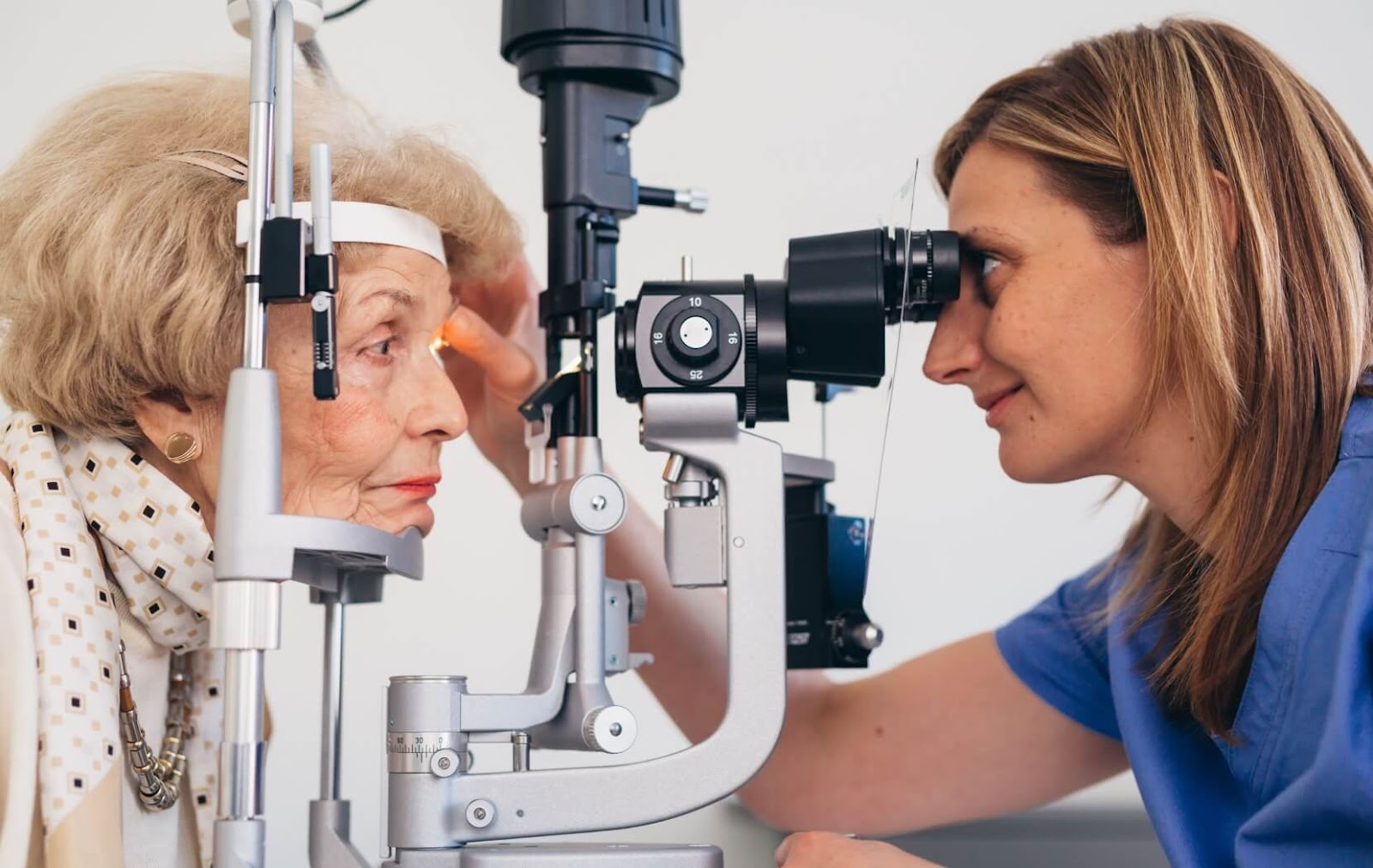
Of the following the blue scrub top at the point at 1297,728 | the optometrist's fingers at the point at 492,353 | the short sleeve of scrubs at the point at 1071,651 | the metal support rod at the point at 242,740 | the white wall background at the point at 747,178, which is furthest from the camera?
the white wall background at the point at 747,178

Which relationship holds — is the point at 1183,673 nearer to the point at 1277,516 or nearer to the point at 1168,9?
the point at 1277,516

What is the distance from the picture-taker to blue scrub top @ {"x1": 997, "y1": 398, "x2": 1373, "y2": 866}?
94 centimetres

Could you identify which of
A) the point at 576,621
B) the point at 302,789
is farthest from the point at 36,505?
the point at 302,789

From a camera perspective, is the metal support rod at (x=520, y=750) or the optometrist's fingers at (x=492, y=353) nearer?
the metal support rod at (x=520, y=750)

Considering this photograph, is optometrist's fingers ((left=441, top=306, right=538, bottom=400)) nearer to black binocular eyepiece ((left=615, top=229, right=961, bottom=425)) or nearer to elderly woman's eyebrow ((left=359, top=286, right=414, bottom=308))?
elderly woman's eyebrow ((left=359, top=286, right=414, bottom=308))

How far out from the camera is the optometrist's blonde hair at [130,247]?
3.33 ft

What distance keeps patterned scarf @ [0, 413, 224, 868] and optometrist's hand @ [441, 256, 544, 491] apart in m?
0.32

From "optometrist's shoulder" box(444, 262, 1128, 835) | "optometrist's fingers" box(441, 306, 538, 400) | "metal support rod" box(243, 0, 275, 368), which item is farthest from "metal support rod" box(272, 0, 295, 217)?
"optometrist's shoulder" box(444, 262, 1128, 835)

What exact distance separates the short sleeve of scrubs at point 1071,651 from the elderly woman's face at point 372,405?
0.68 metres

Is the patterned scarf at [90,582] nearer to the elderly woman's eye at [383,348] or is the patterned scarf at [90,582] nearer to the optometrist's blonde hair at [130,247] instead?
the optometrist's blonde hair at [130,247]

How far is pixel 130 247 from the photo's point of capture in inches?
39.8

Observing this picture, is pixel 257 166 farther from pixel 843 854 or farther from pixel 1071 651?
pixel 1071 651

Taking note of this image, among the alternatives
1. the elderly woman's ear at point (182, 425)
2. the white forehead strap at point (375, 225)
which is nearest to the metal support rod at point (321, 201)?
the white forehead strap at point (375, 225)

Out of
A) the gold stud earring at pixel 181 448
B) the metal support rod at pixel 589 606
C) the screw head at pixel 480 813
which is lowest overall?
the screw head at pixel 480 813
